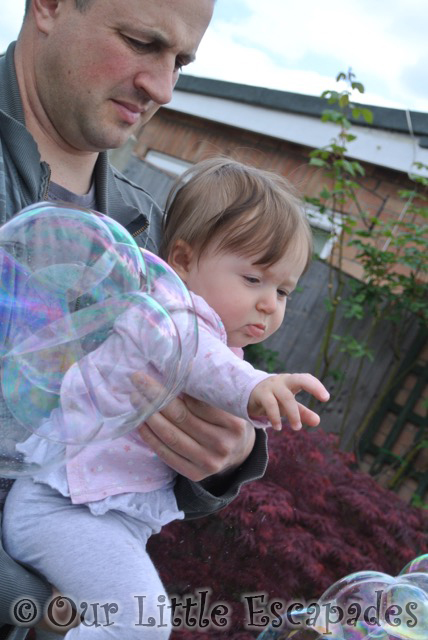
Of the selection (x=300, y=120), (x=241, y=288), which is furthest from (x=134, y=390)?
(x=300, y=120)

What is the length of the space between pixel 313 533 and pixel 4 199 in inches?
90.1

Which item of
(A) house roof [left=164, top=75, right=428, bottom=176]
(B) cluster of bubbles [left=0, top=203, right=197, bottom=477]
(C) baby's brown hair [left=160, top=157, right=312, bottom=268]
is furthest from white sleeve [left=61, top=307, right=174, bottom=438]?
(A) house roof [left=164, top=75, right=428, bottom=176]

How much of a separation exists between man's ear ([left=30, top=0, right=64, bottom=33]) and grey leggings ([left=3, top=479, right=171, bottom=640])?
1268mm

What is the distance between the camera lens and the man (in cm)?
183

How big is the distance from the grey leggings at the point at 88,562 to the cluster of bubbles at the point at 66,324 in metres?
0.21

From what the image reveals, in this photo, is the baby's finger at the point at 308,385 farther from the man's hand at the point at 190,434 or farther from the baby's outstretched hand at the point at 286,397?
the man's hand at the point at 190,434

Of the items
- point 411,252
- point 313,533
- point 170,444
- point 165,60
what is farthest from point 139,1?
point 411,252

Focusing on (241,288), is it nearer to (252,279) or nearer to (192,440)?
(252,279)

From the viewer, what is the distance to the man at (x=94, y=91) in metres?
1.83

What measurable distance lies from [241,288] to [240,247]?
11 cm

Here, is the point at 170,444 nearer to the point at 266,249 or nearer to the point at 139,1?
the point at 266,249

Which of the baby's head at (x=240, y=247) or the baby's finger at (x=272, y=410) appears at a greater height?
the baby's head at (x=240, y=247)
